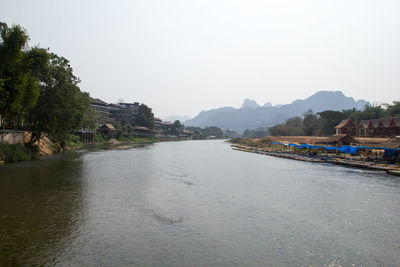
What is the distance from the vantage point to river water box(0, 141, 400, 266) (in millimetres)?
10477

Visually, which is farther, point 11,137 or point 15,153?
point 11,137


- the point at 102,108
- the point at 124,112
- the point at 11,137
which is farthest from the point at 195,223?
the point at 124,112

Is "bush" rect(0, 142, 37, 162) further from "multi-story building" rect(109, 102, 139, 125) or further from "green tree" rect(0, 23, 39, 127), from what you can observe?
"multi-story building" rect(109, 102, 139, 125)

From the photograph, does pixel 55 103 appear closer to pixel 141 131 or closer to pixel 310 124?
pixel 141 131

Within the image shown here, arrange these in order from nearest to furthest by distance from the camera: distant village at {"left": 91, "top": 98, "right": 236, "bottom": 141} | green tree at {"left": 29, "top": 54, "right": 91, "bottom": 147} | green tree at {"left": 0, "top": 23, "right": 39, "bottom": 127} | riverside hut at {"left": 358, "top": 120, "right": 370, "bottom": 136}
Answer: green tree at {"left": 0, "top": 23, "right": 39, "bottom": 127} → green tree at {"left": 29, "top": 54, "right": 91, "bottom": 147} → riverside hut at {"left": 358, "top": 120, "right": 370, "bottom": 136} → distant village at {"left": 91, "top": 98, "right": 236, "bottom": 141}

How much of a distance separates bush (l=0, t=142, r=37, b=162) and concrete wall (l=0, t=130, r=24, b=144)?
2.91 feet

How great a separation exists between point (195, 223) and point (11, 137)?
3548 cm

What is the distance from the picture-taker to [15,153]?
3622 centimetres

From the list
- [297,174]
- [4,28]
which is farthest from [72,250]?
[4,28]

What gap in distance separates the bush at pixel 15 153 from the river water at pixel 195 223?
12430 millimetres

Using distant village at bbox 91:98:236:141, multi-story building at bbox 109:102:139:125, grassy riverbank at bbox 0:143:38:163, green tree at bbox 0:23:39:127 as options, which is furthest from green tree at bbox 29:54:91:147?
multi-story building at bbox 109:102:139:125

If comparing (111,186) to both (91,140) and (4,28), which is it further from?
(91,140)

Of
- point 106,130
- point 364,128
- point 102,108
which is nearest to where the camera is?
point 364,128

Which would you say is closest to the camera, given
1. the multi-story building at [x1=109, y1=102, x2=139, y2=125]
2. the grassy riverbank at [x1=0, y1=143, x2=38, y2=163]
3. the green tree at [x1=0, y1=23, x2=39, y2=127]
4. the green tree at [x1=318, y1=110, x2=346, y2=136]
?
the green tree at [x1=0, y1=23, x2=39, y2=127]
